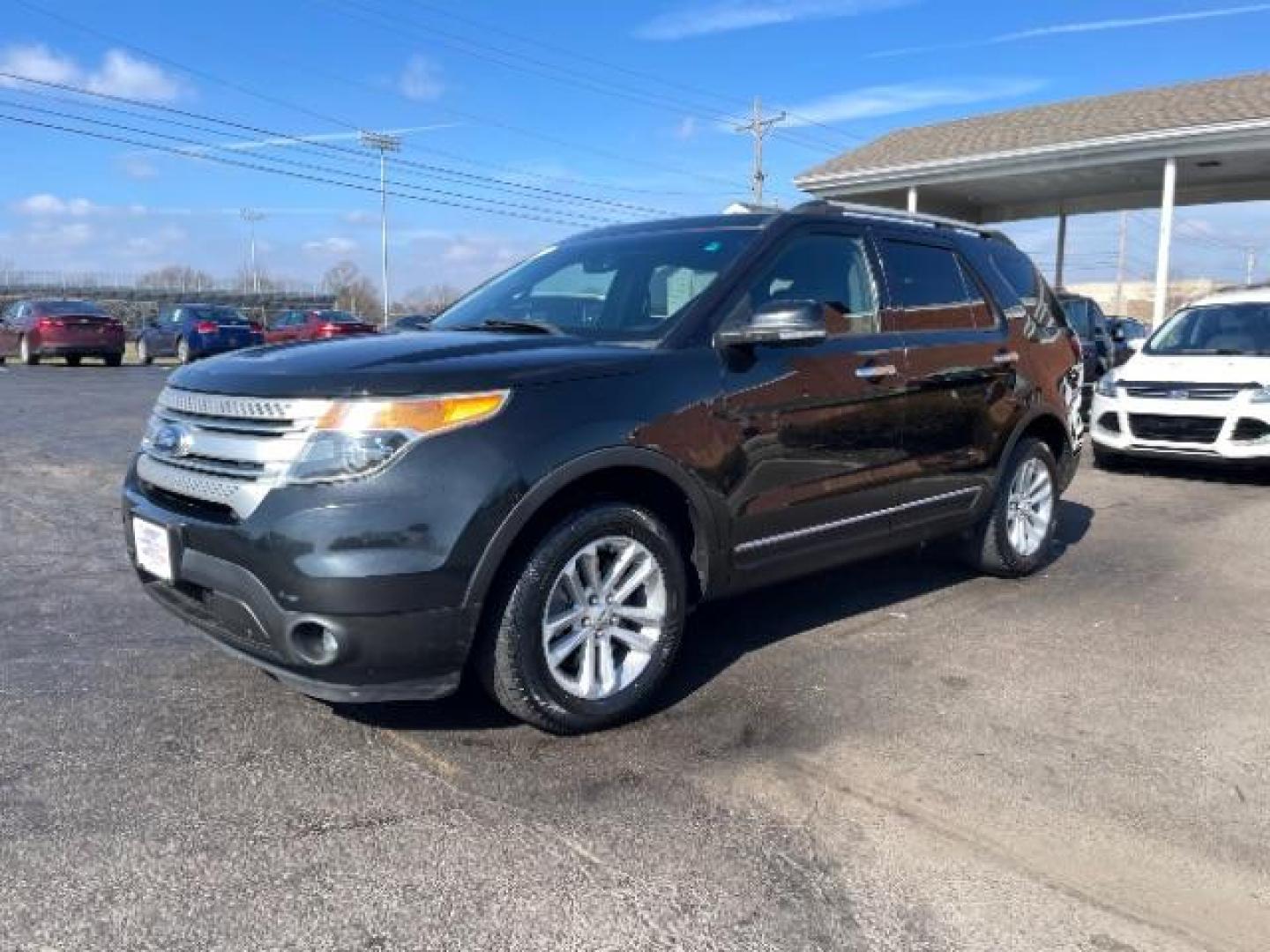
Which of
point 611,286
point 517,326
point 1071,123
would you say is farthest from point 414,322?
point 1071,123

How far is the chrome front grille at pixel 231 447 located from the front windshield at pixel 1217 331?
30.3 ft

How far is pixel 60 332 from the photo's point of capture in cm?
2370

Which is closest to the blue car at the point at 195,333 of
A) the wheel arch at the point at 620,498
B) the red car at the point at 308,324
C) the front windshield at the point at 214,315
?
the front windshield at the point at 214,315

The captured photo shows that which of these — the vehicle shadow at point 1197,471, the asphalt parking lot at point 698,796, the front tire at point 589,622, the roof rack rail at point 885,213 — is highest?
the roof rack rail at point 885,213

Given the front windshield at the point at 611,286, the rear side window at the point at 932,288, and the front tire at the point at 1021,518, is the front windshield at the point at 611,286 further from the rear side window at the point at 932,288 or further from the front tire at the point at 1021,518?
the front tire at the point at 1021,518

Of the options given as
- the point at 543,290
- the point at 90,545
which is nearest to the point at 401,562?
the point at 543,290

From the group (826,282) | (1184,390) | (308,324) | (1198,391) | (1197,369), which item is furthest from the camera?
(308,324)

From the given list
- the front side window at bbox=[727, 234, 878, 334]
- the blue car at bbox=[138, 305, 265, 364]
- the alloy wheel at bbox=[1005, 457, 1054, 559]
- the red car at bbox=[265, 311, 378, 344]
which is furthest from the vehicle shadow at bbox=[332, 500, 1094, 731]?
the blue car at bbox=[138, 305, 265, 364]

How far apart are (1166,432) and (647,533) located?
744cm

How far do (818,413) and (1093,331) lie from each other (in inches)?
541

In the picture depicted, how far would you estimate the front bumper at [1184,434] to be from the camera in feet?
28.8

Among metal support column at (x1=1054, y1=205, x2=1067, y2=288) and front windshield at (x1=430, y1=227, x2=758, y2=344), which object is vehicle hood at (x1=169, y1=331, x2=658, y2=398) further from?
metal support column at (x1=1054, y1=205, x2=1067, y2=288)

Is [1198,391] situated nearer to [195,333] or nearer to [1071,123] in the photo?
[1071,123]

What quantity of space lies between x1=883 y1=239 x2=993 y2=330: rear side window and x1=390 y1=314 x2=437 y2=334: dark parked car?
2.10 meters
